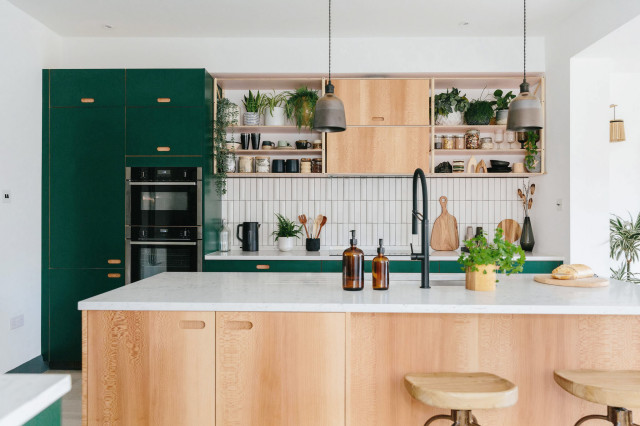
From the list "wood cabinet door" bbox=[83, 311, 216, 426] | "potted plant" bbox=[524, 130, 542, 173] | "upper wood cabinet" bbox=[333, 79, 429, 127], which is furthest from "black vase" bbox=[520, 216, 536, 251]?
"wood cabinet door" bbox=[83, 311, 216, 426]

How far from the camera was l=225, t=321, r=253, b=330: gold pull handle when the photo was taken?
1843mm

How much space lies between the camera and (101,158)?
3.80 meters

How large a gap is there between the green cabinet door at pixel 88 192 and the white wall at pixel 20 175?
→ 0.16 m

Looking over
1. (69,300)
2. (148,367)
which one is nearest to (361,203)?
(69,300)

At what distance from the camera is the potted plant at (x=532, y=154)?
4.08 m

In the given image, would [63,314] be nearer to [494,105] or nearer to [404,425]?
[404,425]

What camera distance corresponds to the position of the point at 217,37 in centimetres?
411

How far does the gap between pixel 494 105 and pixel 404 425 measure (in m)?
3.31

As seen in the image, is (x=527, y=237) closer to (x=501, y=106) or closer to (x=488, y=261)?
(x=501, y=106)

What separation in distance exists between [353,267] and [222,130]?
243cm

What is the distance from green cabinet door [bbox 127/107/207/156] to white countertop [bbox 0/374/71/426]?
305 centimetres

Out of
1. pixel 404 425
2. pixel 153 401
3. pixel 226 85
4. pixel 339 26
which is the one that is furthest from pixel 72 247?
pixel 404 425

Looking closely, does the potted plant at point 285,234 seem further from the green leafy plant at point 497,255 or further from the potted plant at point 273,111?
the green leafy plant at point 497,255

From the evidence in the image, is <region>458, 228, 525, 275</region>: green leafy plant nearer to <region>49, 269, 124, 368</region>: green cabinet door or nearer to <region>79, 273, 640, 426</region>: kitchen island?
<region>79, 273, 640, 426</region>: kitchen island
